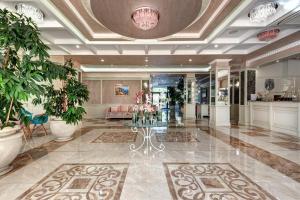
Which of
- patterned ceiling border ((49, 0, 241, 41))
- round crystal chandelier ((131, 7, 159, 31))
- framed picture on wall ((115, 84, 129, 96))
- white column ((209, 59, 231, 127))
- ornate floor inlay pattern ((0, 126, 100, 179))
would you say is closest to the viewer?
round crystal chandelier ((131, 7, 159, 31))

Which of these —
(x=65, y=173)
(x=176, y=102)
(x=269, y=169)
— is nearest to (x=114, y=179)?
(x=65, y=173)

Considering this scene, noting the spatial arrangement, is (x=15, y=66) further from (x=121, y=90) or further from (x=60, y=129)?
(x=121, y=90)

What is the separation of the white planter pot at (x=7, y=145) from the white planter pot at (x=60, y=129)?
1.98m

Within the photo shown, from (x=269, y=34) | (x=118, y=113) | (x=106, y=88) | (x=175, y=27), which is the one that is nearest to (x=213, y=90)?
(x=269, y=34)

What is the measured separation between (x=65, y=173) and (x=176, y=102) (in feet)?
39.9

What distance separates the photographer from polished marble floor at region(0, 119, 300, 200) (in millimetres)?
2418

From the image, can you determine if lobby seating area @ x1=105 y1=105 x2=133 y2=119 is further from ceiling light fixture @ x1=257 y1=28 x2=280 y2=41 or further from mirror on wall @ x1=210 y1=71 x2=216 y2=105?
ceiling light fixture @ x1=257 y1=28 x2=280 y2=41

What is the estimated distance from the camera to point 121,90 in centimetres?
1208

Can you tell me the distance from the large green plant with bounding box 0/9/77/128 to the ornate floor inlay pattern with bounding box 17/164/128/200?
50.3 inches

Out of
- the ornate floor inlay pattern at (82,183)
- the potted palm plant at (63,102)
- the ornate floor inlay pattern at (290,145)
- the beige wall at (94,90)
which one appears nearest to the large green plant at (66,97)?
the potted palm plant at (63,102)

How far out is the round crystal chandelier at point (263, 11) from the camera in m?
3.60

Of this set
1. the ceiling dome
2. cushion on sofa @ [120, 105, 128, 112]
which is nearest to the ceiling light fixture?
the ceiling dome

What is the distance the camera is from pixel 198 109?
12.1 meters

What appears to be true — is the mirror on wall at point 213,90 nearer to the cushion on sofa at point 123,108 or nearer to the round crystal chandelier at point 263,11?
the round crystal chandelier at point 263,11
